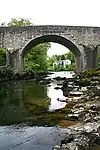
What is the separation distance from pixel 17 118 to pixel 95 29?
41.4 m

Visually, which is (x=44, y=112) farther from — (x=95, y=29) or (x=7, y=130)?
(x=95, y=29)

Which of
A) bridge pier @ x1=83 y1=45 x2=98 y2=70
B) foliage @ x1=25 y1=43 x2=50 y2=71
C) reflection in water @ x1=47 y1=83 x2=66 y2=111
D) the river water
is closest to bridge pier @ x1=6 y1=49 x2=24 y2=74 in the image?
bridge pier @ x1=83 y1=45 x2=98 y2=70

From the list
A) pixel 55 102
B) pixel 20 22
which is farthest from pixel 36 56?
pixel 55 102

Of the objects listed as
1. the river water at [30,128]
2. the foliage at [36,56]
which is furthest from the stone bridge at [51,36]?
the river water at [30,128]

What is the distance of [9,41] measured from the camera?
55781 millimetres

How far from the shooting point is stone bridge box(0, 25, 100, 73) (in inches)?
2144

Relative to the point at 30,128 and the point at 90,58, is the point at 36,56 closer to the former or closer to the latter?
the point at 90,58

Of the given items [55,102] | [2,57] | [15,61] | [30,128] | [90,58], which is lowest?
[30,128]

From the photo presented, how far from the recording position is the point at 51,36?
5591 centimetres

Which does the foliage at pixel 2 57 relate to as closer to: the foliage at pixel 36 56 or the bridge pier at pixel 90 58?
the bridge pier at pixel 90 58

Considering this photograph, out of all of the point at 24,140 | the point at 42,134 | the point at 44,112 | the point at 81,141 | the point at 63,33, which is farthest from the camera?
the point at 63,33

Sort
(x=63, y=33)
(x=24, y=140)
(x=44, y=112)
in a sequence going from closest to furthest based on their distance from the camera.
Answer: (x=24, y=140) < (x=44, y=112) < (x=63, y=33)

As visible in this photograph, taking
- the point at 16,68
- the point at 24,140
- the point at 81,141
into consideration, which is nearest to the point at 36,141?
the point at 24,140

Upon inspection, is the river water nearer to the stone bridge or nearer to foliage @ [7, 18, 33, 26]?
the stone bridge
